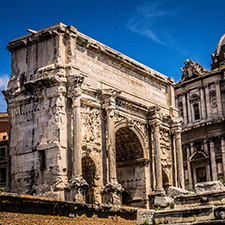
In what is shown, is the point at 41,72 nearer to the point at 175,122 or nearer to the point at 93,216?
the point at 93,216

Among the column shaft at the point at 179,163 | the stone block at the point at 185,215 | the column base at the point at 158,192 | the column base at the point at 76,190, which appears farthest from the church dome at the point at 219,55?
the stone block at the point at 185,215

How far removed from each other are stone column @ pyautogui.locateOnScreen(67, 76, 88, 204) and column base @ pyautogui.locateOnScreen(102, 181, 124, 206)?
212 cm

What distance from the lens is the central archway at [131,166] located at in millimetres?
28375

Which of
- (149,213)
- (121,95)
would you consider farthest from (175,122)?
(149,213)

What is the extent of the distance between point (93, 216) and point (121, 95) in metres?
8.82

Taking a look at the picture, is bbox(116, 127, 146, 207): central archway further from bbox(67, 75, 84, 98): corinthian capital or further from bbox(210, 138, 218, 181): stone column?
bbox(210, 138, 218, 181): stone column

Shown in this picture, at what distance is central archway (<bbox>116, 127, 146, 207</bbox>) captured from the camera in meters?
28.4

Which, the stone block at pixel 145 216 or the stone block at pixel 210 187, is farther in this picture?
the stone block at pixel 210 187

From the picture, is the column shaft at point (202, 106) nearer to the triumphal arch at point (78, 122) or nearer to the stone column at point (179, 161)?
the stone column at point (179, 161)

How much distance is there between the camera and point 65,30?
947 inches

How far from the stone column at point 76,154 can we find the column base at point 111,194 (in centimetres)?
212

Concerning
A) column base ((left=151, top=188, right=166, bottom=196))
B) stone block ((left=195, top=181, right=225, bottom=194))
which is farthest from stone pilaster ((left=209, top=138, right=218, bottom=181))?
stone block ((left=195, top=181, right=225, bottom=194))

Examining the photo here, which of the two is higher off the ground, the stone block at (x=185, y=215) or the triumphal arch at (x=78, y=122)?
the triumphal arch at (x=78, y=122)

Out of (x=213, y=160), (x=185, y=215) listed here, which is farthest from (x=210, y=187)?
(x=213, y=160)
